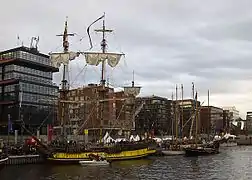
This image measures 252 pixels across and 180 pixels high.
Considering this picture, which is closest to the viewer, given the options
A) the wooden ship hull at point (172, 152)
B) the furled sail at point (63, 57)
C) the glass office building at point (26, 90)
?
the furled sail at point (63, 57)


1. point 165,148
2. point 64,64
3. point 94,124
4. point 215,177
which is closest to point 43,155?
point 64,64

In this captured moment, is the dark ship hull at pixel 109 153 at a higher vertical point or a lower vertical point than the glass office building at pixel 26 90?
lower

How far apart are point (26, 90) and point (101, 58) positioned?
1750 inches

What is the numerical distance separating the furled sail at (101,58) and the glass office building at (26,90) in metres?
38.1

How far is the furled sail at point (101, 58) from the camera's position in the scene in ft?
312

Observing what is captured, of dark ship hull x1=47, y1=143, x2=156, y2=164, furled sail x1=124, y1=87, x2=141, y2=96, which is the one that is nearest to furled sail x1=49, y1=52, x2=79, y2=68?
furled sail x1=124, y1=87, x2=141, y2=96

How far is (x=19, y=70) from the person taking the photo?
134 m

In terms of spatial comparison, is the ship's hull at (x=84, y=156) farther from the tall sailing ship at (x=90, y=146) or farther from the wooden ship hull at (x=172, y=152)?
the wooden ship hull at (x=172, y=152)

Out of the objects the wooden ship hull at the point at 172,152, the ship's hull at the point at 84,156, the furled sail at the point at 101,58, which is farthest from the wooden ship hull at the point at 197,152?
the furled sail at the point at 101,58

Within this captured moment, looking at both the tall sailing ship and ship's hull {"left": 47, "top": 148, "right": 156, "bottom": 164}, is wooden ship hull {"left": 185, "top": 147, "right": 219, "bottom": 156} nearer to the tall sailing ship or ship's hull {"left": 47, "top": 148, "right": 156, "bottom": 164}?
the tall sailing ship

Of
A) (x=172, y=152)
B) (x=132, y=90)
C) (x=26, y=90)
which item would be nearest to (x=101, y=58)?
(x=132, y=90)

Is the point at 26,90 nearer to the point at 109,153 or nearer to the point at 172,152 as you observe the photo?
the point at 172,152

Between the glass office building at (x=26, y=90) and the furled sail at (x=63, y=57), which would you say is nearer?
the furled sail at (x=63, y=57)

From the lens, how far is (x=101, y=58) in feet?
312
